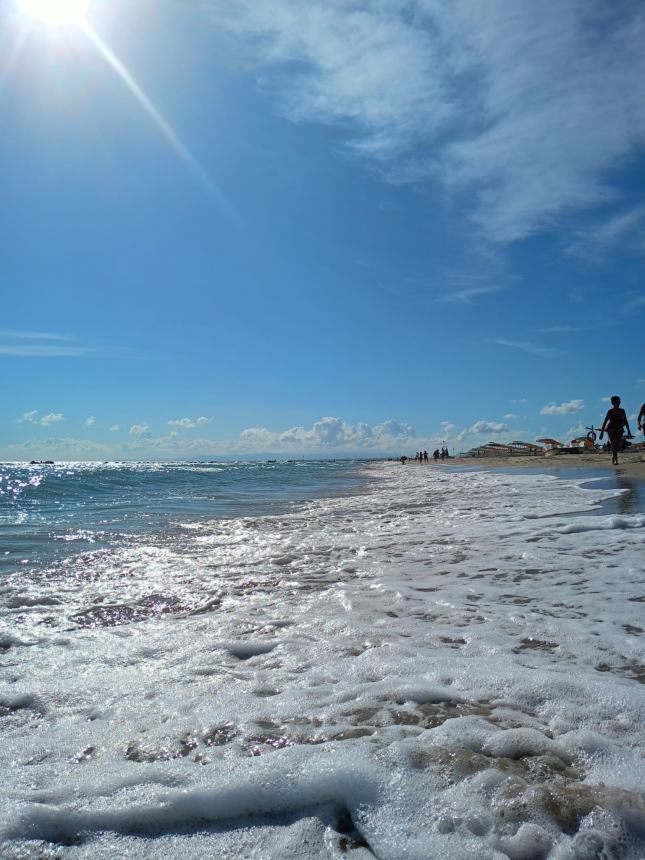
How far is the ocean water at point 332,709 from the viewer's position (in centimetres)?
186

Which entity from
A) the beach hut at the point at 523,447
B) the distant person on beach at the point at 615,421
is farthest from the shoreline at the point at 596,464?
the beach hut at the point at 523,447

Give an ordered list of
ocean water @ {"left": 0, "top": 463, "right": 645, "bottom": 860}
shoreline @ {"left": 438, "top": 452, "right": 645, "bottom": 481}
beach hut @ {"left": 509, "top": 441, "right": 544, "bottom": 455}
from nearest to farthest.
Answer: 1. ocean water @ {"left": 0, "top": 463, "right": 645, "bottom": 860}
2. shoreline @ {"left": 438, "top": 452, "right": 645, "bottom": 481}
3. beach hut @ {"left": 509, "top": 441, "right": 544, "bottom": 455}

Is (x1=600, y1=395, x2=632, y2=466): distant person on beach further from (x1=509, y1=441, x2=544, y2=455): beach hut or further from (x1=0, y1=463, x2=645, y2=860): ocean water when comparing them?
(x1=509, y1=441, x2=544, y2=455): beach hut

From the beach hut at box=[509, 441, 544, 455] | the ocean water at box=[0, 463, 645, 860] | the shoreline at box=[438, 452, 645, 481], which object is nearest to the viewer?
the ocean water at box=[0, 463, 645, 860]

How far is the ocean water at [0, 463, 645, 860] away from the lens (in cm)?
186

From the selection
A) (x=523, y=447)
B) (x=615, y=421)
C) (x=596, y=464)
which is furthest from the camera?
(x=523, y=447)

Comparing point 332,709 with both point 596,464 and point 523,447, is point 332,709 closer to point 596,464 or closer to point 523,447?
point 596,464

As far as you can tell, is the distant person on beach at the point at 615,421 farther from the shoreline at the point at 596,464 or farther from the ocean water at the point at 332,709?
the ocean water at the point at 332,709

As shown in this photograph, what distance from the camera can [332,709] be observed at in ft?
8.88

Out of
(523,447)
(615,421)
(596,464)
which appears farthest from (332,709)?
(523,447)

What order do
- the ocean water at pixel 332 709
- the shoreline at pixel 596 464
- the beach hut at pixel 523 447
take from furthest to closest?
the beach hut at pixel 523 447 → the shoreline at pixel 596 464 → the ocean water at pixel 332 709

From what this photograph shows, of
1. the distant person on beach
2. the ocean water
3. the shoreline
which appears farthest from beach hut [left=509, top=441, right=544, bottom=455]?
the ocean water

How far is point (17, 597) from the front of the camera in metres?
5.17

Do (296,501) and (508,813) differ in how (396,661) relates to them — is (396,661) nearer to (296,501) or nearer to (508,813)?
(508,813)
